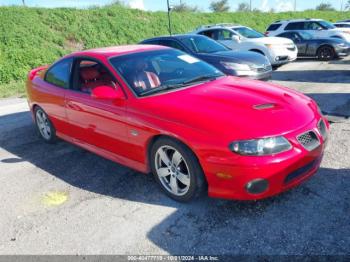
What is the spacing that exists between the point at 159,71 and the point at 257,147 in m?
1.78

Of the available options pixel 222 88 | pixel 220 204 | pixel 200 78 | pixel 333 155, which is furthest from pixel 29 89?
pixel 333 155

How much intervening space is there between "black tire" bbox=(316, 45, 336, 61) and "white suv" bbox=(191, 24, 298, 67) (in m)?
1.63

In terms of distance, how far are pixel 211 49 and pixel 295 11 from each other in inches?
1573

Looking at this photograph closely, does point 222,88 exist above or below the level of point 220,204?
above

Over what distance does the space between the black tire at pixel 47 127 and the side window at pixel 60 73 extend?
23.2 inches

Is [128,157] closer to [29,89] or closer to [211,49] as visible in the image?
[29,89]

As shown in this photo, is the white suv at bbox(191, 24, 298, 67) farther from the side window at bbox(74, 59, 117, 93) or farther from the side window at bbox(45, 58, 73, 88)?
the side window at bbox(74, 59, 117, 93)

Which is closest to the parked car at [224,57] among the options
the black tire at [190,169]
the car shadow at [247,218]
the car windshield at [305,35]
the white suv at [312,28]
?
the car shadow at [247,218]

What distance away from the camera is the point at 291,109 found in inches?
140

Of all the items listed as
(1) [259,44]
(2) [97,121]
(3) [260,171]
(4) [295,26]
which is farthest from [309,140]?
(4) [295,26]

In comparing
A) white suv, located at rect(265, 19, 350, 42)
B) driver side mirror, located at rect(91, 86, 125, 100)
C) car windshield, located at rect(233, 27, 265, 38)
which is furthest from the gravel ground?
white suv, located at rect(265, 19, 350, 42)

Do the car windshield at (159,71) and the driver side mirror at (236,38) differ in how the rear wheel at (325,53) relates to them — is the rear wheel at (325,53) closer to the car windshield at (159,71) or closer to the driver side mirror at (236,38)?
the driver side mirror at (236,38)

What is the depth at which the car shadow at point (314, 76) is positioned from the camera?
373 inches

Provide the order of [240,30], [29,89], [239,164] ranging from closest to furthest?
1. [239,164]
2. [29,89]
3. [240,30]
